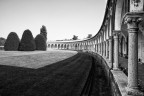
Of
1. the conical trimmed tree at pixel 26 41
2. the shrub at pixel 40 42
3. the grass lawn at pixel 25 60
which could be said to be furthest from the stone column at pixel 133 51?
the shrub at pixel 40 42

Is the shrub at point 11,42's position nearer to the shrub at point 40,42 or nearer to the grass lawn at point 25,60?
the grass lawn at point 25,60

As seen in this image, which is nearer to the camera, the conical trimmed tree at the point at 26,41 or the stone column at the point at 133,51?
the stone column at the point at 133,51

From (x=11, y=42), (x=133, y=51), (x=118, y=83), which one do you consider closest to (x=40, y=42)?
(x=11, y=42)

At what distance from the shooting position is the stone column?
18.7 ft

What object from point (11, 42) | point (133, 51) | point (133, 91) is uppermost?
point (11, 42)

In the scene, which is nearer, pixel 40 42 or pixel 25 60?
pixel 25 60

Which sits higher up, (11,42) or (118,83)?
(11,42)

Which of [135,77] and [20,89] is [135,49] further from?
[20,89]

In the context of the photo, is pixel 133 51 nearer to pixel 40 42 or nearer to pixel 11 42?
pixel 11 42

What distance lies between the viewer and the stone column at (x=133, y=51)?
5.71 m

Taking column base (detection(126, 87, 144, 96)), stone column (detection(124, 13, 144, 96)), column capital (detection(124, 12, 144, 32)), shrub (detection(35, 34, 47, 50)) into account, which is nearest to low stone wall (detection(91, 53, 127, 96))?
column base (detection(126, 87, 144, 96))

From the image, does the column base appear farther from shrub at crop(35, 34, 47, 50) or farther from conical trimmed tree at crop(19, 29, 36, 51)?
shrub at crop(35, 34, 47, 50)

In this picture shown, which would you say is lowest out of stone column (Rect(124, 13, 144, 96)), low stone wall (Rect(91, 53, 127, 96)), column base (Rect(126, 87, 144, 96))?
low stone wall (Rect(91, 53, 127, 96))

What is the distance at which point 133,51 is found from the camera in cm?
596
